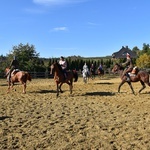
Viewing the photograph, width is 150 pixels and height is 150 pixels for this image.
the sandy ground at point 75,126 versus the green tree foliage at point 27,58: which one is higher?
the green tree foliage at point 27,58

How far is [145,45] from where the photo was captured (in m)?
80.1

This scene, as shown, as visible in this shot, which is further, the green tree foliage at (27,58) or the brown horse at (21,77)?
the green tree foliage at (27,58)

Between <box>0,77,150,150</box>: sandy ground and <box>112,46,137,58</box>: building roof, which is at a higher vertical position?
<box>112,46,137,58</box>: building roof

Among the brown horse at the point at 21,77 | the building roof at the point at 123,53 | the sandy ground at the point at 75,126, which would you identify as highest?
the building roof at the point at 123,53

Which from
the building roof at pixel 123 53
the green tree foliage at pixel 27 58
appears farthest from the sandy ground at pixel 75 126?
the building roof at pixel 123 53

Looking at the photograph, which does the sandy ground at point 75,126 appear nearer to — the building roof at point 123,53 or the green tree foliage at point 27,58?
the green tree foliage at point 27,58

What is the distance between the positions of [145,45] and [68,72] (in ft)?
223

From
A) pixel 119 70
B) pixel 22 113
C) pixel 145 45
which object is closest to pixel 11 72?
pixel 119 70

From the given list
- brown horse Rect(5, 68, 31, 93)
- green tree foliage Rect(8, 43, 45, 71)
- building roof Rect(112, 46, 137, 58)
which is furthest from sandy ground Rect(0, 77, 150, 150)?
building roof Rect(112, 46, 137, 58)

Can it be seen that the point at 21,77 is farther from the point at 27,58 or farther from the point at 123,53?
the point at 123,53

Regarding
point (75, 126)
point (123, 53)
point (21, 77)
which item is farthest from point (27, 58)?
point (123, 53)

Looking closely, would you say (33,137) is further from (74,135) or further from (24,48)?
(24,48)

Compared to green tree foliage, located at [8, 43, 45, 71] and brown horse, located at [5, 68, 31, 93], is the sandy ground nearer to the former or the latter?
brown horse, located at [5, 68, 31, 93]

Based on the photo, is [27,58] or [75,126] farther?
[27,58]
